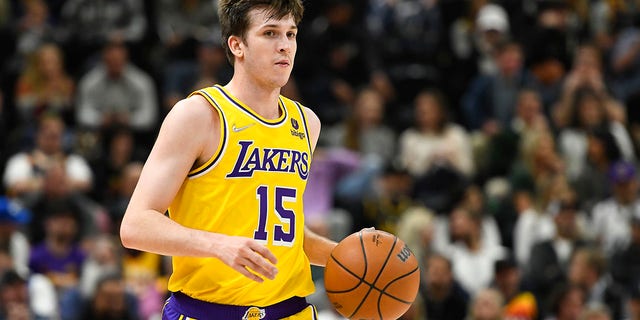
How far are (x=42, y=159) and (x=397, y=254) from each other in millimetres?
7540

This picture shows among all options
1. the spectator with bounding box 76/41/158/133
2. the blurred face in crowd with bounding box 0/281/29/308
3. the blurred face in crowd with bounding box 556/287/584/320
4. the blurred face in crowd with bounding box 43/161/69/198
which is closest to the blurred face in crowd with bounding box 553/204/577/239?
the blurred face in crowd with bounding box 556/287/584/320

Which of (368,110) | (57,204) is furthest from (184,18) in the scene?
(57,204)

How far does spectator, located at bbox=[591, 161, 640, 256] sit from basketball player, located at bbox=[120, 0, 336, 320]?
7.91m

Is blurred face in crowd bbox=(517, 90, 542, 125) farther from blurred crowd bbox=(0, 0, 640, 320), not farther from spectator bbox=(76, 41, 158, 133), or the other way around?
spectator bbox=(76, 41, 158, 133)

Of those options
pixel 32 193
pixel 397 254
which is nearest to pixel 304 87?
pixel 32 193

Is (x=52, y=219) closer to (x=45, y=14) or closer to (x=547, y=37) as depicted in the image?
(x=45, y=14)

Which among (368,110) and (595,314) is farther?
(368,110)

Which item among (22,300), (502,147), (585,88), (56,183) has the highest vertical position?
(585,88)

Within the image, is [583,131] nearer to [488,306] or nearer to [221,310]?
[488,306]

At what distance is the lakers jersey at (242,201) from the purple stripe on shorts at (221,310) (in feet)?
0.10

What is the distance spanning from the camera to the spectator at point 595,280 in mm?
11484

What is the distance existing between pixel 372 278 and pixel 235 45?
134 centimetres

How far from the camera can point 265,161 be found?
5.14 metres

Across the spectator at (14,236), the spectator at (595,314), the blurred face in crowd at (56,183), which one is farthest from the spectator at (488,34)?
the spectator at (14,236)
